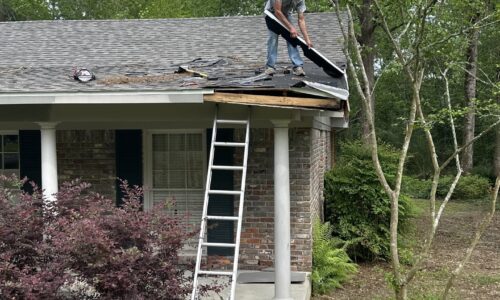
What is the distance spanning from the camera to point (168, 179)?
8836mm

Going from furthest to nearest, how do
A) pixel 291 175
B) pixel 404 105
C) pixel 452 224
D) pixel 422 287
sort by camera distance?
1. pixel 404 105
2. pixel 452 224
3. pixel 422 287
4. pixel 291 175

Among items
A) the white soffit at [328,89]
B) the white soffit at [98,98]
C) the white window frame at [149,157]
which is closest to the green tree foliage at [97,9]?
the white window frame at [149,157]

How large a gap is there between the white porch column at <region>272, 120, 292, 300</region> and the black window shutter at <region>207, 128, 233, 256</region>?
5.58 feet

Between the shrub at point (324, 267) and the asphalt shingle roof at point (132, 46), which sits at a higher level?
the asphalt shingle roof at point (132, 46)

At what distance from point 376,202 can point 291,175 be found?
277cm

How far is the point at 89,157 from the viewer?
875 cm

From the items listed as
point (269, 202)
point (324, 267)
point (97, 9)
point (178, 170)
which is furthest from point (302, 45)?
point (97, 9)

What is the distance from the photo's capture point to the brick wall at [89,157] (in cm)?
870

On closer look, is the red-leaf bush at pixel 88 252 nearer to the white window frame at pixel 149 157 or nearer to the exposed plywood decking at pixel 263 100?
the exposed plywood decking at pixel 263 100

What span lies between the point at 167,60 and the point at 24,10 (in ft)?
82.2

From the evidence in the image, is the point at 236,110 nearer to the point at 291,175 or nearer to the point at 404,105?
the point at 291,175

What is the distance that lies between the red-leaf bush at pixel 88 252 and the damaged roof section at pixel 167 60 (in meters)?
1.54

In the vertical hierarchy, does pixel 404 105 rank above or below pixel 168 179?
above

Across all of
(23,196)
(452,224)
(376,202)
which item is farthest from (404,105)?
(23,196)
